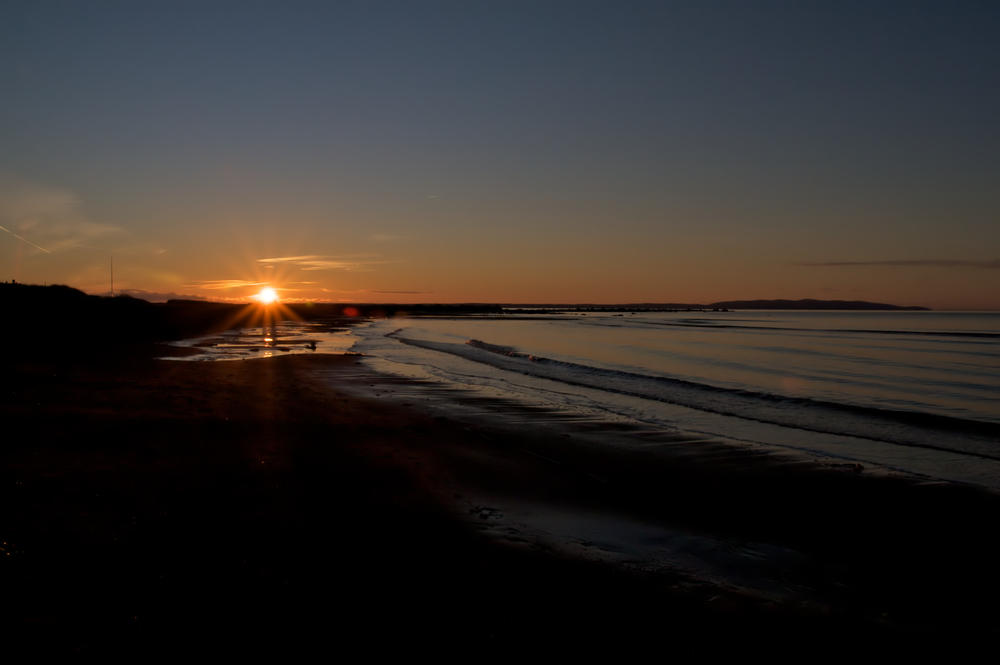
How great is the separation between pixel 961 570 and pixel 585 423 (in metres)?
7.66

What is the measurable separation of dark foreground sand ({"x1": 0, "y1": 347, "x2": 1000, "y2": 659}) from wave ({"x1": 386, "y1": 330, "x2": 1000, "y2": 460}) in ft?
13.8

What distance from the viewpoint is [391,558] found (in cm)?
509

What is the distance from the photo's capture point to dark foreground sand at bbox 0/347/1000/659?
12.8 feet

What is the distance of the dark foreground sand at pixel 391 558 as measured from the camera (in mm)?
3895

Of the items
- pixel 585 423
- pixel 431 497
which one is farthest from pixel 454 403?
pixel 431 497

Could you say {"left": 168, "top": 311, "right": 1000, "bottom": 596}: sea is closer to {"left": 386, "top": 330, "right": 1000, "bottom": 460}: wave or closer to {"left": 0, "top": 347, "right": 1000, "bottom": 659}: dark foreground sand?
{"left": 386, "top": 330, "right": 1000, "bottom": 460}: wave

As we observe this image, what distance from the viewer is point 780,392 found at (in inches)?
710

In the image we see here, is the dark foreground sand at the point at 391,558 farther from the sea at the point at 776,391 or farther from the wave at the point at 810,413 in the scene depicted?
the wave at the point at 810,413

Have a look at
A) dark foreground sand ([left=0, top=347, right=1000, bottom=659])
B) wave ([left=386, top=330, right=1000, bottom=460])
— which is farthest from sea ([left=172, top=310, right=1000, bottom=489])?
dark foreground sand ([left=0, top=347, right=1000, bottom=659])

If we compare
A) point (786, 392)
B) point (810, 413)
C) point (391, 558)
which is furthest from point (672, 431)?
point (391, 558)

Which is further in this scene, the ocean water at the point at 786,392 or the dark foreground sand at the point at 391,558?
the ocean water at the point at 786,392

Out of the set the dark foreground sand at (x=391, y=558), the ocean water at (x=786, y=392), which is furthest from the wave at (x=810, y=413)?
the dark foreground sand at (x=391, y=558)

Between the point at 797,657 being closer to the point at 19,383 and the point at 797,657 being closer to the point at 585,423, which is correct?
the point at 585,423

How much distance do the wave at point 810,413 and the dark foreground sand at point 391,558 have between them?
4.21 metres
